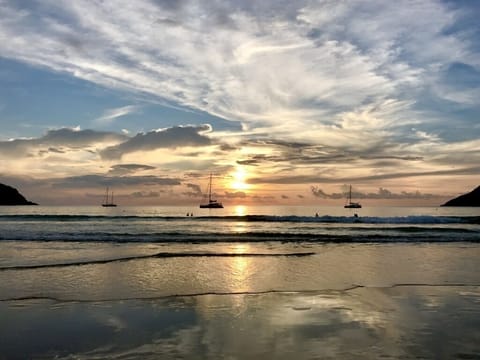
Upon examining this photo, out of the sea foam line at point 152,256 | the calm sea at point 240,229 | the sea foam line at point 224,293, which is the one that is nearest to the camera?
the sea foam line at point 224,293

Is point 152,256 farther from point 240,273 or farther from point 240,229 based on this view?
point 240,229

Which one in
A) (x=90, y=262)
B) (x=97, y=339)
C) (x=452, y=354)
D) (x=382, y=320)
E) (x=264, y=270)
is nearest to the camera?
(x=452, y=354)

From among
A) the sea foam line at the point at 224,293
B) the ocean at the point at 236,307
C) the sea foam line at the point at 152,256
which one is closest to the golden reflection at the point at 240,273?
the ocean at the point at 236,307

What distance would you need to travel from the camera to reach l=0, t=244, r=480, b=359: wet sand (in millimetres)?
6496

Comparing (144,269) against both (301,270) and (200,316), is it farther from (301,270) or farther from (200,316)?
(200,316)

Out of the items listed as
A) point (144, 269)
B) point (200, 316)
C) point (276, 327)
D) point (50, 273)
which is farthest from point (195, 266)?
point (276, 327)

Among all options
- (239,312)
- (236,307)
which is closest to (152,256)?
(236,307)

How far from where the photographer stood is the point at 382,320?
8.17 metres

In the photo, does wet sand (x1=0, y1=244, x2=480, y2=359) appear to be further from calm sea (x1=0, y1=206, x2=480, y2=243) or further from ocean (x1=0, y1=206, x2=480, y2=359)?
calm sea (x1=0, y1=206, x2=480, y2=243)

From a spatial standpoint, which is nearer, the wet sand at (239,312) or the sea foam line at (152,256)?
the wet sand at (239,312)

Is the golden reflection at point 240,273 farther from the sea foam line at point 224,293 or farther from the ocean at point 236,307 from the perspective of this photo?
the sea foam line at point 224,293

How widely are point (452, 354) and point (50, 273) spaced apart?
459 inches

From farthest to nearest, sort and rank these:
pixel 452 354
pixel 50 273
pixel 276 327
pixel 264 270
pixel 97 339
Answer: pixel 264 270, pixel 50 273, pixel 276 327, pixel 97 339, pixel 452 354

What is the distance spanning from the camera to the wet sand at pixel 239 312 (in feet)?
21.3
